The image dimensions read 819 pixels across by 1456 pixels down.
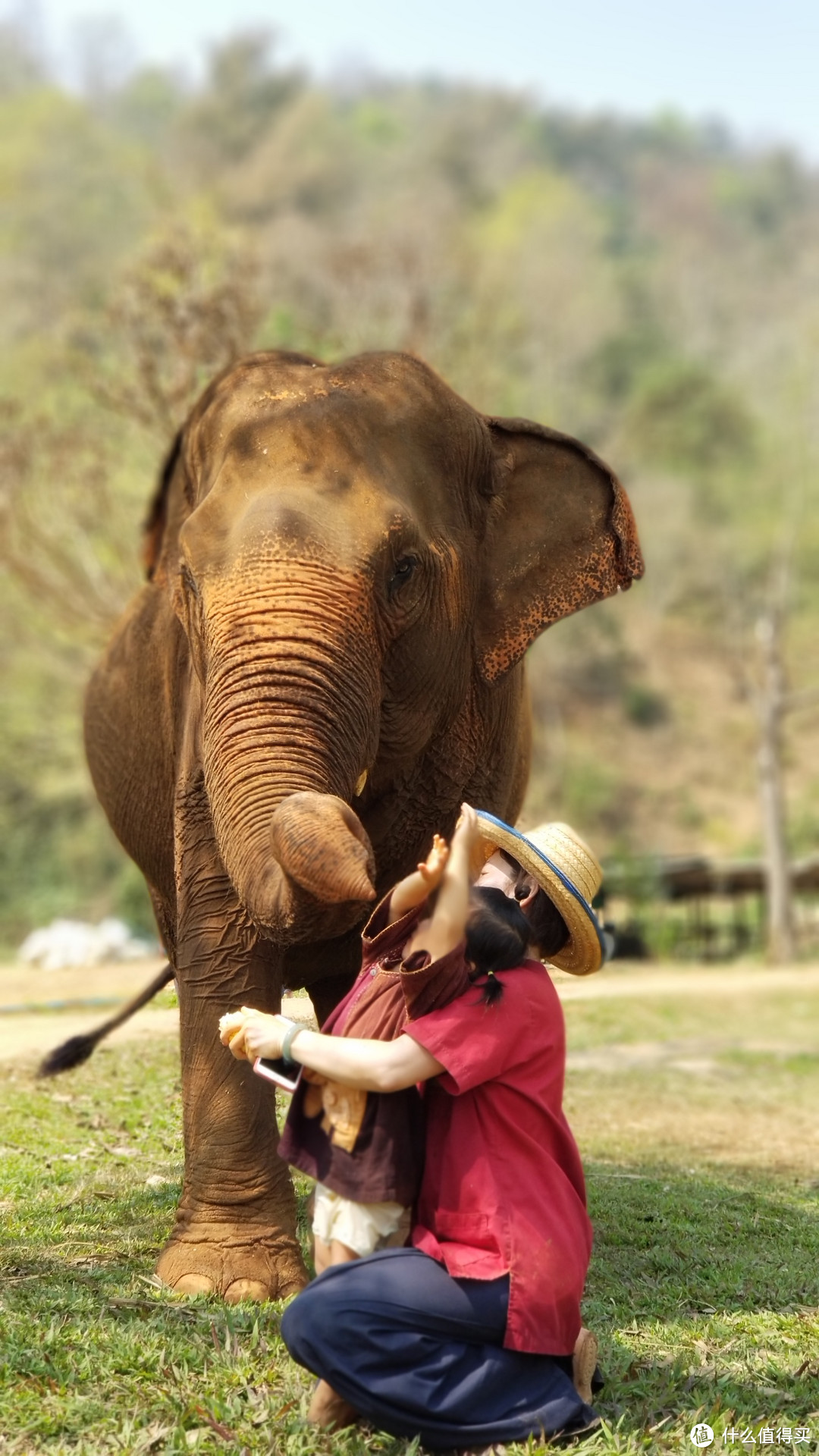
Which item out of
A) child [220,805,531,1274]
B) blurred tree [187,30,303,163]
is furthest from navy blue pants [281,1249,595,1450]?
blurred tree [187,30,303,163]

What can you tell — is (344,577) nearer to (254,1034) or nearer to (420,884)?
(420,884)

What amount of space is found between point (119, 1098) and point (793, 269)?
113573 millimetres

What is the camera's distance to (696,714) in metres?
49.4

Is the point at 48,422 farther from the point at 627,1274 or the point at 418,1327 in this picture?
the point at 418,1327

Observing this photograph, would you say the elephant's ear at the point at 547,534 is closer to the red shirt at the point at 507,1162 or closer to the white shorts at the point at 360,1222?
the red shirt at the point at 507,1162

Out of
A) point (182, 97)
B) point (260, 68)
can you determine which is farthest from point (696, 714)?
point (182, 97)

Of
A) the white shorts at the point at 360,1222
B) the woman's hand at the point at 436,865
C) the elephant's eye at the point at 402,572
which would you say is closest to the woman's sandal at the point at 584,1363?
the white shorts at the point at 360,1222

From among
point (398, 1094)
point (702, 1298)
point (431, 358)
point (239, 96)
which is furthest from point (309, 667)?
point (239, 96)

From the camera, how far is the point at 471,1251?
363cm

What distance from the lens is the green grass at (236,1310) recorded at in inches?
150

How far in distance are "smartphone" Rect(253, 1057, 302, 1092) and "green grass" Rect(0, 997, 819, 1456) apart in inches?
30.3

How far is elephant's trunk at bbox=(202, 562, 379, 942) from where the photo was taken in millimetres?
3889

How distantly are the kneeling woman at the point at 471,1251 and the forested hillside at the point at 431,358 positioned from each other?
1517 centimetres

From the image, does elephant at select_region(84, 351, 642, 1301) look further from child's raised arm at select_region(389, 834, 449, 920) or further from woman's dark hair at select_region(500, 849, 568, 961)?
woman's dark hair at select_region(500, 849, 568, 961)
